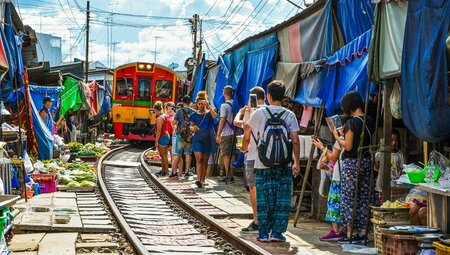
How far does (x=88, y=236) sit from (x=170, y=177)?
832 centimetres

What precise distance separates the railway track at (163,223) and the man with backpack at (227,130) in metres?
1.53

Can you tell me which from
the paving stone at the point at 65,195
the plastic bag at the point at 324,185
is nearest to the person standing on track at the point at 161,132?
the paving stone at the point at 65,195

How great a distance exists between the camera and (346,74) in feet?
32.9

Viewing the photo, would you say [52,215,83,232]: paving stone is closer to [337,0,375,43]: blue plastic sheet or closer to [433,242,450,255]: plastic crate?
[337,0,375,43]: blue plastic sheet

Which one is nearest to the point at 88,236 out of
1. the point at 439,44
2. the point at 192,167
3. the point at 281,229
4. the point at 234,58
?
the point at 281,229

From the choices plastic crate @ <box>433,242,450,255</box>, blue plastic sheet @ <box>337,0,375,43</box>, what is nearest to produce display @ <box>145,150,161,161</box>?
blue plastic sheet @ <box>337,0,375,43</box>

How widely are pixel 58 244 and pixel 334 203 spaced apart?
10.8 ft

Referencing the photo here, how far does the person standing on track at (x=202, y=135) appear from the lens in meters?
15.6

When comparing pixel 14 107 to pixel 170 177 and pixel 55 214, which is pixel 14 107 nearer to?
pixel 170 177

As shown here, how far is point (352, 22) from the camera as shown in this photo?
10383mm

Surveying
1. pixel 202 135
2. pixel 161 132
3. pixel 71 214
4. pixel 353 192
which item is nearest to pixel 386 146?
pixel 353 192

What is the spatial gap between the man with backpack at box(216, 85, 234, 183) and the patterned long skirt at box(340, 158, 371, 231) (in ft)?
20.5

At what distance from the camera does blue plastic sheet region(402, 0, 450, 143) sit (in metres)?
7.06

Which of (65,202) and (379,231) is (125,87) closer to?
(65,202)
